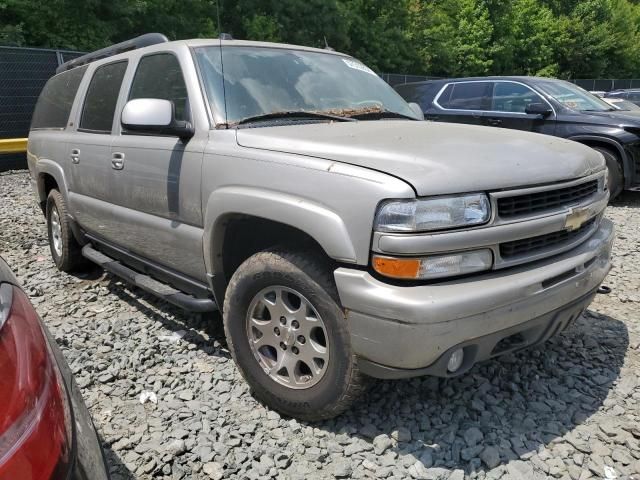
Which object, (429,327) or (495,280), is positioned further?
(495,280)

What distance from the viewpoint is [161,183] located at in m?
3.17

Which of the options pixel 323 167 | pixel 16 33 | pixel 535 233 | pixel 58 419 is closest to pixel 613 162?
pixel 535 233

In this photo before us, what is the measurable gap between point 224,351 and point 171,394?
1.68ft

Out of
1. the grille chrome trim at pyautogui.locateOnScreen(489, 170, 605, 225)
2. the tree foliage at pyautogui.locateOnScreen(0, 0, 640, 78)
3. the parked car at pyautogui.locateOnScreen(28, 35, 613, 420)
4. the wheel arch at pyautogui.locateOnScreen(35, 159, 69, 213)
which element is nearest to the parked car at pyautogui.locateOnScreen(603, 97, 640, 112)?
the tree foliage at pyautogui.locateOnScreen(0, 0, 640, 78)

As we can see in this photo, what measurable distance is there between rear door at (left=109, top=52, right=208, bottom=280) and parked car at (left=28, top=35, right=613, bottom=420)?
0.05 feet

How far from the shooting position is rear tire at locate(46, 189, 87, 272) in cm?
465

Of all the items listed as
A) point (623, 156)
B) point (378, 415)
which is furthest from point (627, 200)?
point (378, 415)

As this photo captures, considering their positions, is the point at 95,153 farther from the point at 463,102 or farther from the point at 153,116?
the point at 463,102

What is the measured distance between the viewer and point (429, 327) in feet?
6.68

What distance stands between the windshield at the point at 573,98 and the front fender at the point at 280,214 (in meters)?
6.53

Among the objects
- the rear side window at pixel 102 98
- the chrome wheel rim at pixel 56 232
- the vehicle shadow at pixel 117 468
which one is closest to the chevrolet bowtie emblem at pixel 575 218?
the vehicle shadow at pixel 117 468

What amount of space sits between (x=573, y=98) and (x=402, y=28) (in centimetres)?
1945

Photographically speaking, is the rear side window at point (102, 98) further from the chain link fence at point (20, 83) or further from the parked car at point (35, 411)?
the chain link fence at point (20, 83)

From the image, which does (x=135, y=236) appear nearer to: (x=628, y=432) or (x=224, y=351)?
(x=224, y=351)
